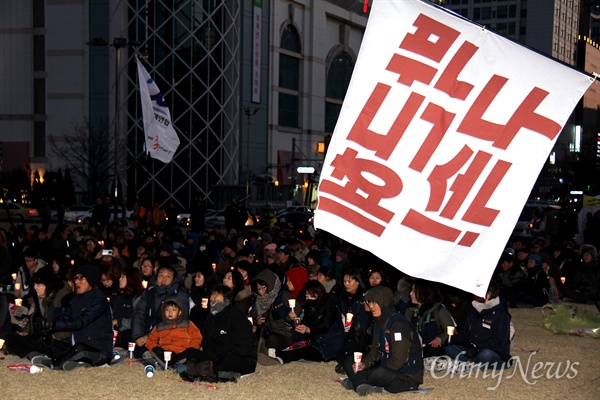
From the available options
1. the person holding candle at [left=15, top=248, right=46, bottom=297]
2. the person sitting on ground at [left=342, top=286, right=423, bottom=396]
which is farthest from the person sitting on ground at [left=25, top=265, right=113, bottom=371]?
the person holding candle at [left=15, top=248, right=46, bottom=297]

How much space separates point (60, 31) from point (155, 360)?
59380 millimetres

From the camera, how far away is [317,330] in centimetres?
1138

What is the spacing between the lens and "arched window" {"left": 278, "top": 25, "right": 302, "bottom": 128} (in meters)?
73.6

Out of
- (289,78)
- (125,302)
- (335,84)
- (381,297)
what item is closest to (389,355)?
(381,297)

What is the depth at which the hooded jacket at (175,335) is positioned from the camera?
1084 cm

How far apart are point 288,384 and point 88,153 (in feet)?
182

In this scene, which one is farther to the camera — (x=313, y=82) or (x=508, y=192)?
(x=313, y=82)

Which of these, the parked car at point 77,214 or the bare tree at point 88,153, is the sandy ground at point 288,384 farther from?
the bare tree at point 88,153

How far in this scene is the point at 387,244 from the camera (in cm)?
639

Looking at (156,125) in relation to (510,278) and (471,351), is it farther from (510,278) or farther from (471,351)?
(471,351)

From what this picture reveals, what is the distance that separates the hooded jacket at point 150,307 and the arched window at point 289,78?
62.5 meters

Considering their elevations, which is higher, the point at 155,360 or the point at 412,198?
the point at 412,198

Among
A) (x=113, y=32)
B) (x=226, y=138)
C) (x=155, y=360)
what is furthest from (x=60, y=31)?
(x=155, y=360)

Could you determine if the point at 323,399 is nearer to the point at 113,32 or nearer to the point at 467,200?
the point at 467,200
